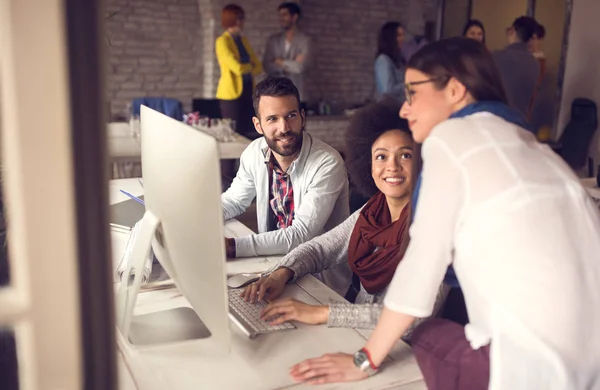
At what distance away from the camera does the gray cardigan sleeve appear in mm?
1739

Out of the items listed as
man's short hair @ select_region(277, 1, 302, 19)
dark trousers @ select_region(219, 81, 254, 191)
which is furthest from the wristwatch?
man's short hair @ select_region(277, 1, 302, 19)

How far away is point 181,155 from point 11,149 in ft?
1.91

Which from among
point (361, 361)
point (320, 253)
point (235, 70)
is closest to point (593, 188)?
point (320, 253)

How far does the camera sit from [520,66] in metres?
4.68

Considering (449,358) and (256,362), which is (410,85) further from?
(256,362)

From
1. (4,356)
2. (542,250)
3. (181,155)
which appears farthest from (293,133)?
(4,356)

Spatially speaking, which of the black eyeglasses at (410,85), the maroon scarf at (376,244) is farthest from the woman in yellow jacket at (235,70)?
the black eyeglasses at (410,85)

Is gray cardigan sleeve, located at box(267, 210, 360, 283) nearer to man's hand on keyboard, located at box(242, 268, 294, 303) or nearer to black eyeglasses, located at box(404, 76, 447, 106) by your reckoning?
man's hand on keyboard, located at box(242, 268, 294, 303)

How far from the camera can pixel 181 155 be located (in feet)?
3.61

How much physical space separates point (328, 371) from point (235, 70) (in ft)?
13.3

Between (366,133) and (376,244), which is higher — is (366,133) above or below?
above

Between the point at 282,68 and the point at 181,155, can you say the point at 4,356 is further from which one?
the point at 282,68

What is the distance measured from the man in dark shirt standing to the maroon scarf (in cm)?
317

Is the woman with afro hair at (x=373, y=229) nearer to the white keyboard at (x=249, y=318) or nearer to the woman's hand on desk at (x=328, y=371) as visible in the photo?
the white keyboard at (x=249, y=318)
